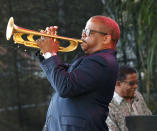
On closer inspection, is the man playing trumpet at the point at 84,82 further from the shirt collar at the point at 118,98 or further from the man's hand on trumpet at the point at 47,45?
the shirt collar at the point at 118,98

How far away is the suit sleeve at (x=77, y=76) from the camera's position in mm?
2264

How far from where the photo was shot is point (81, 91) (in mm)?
2303

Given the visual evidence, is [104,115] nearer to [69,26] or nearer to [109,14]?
[69,26]

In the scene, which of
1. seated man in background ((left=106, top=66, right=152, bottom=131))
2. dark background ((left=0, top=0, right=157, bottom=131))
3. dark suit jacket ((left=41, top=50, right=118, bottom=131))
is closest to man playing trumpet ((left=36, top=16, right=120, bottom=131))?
dark suit jacket ((left=41, top=50, right=118, bottom=131))

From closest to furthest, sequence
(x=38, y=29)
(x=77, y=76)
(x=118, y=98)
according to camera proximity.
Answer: (x=77, y=76) < (x=118, y=98) < (x=38, y=29)

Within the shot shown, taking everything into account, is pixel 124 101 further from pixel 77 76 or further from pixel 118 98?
pixel 77 76

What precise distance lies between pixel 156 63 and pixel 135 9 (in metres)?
0.72

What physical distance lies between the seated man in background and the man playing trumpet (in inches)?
27.8

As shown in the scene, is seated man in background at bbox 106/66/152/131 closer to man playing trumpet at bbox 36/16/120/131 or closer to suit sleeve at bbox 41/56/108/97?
man playing trumpet at bbox 36/16/120/131

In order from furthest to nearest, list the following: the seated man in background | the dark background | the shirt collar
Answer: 1. the dark background
2. the shirt collar
3. the seated man in background

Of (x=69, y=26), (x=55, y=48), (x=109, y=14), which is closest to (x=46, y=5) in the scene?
(x=69, y=26)

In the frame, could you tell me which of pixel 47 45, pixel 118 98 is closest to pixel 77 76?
pixel 47 45

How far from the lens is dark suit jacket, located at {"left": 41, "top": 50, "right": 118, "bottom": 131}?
2281 mm

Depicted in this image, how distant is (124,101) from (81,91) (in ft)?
3.64
